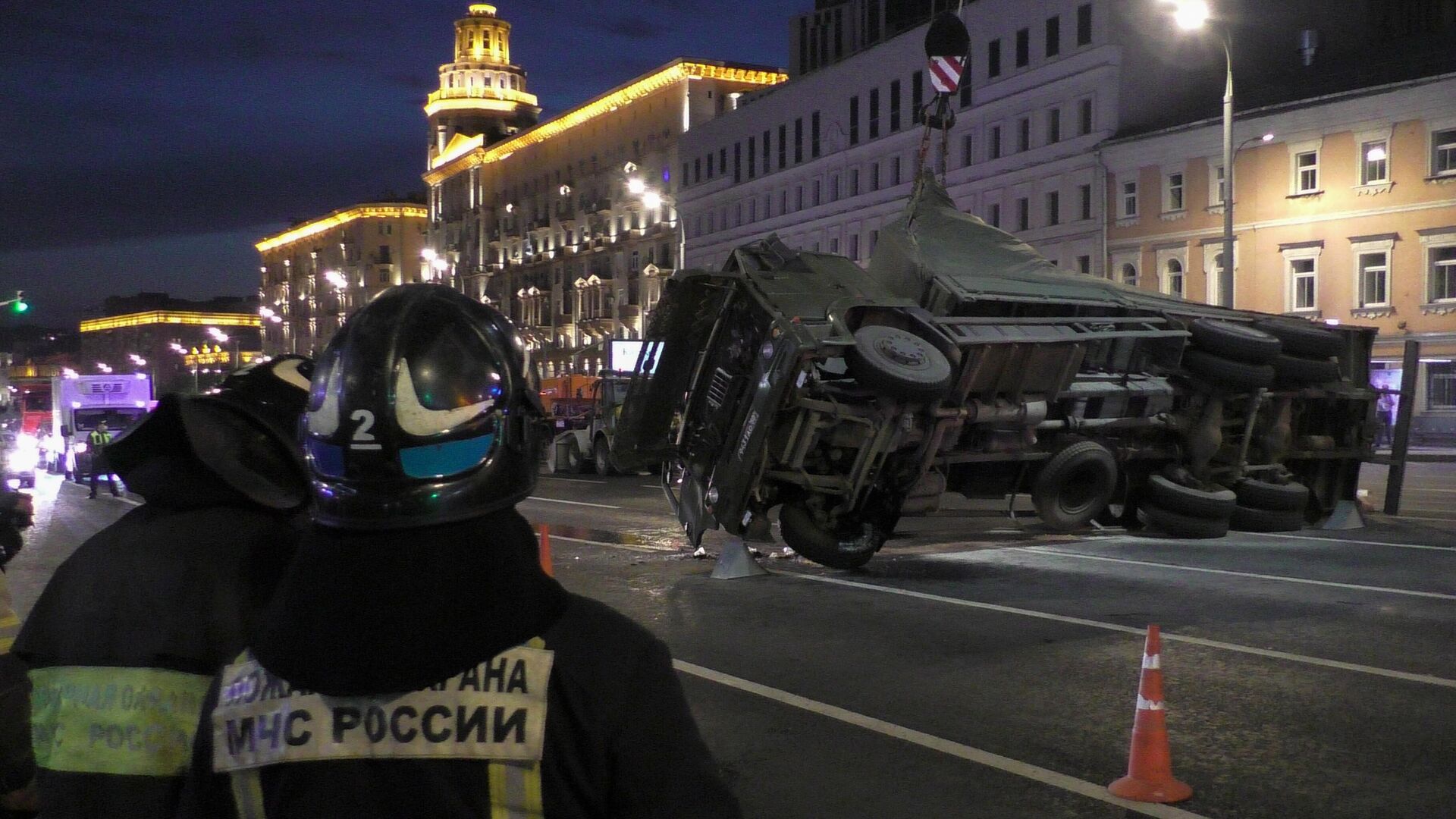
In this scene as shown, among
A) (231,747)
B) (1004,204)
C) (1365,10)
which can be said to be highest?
(1365,10)

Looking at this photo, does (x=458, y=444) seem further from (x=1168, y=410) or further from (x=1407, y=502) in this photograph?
(x=1407, y=502)

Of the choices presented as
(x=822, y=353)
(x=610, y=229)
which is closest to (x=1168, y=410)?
(x=822, y=353)

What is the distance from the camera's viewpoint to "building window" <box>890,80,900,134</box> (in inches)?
2397

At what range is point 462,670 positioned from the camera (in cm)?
191

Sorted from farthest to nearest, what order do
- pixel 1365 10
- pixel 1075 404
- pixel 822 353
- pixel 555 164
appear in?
pixel 555 164, pixel 1365 10, pixel 1075 404, pixel 822 353

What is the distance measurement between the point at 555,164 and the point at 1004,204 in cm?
5028

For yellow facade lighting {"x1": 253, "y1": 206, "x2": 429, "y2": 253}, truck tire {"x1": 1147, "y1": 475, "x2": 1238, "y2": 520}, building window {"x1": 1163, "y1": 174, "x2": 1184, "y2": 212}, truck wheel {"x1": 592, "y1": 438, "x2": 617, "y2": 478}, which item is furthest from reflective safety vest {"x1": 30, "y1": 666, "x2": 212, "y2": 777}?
yellow facade lighting {"x1": 253, "y1": 206, "x2": 429, "y2": 253}

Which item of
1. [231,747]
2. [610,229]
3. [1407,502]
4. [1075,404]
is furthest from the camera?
[610,229]

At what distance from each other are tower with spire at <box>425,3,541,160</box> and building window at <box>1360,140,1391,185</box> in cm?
8987

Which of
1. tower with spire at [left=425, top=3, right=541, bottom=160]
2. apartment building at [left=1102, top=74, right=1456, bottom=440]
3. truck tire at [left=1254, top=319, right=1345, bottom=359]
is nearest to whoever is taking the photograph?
truck tire at [left=1254, top=319, right=1345, bottom=359]

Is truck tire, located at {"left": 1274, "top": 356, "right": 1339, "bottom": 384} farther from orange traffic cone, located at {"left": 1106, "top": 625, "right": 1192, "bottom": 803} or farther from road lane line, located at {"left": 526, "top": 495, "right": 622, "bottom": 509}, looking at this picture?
road lane line, located at {"left": 526, "top": 495, "right": 622, "bottom": 509}

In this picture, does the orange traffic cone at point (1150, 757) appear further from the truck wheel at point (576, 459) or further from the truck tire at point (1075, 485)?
the truck wheel at point (576, 459)

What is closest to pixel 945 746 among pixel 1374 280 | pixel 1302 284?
pixel 1374 280

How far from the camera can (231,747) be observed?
2.00m
